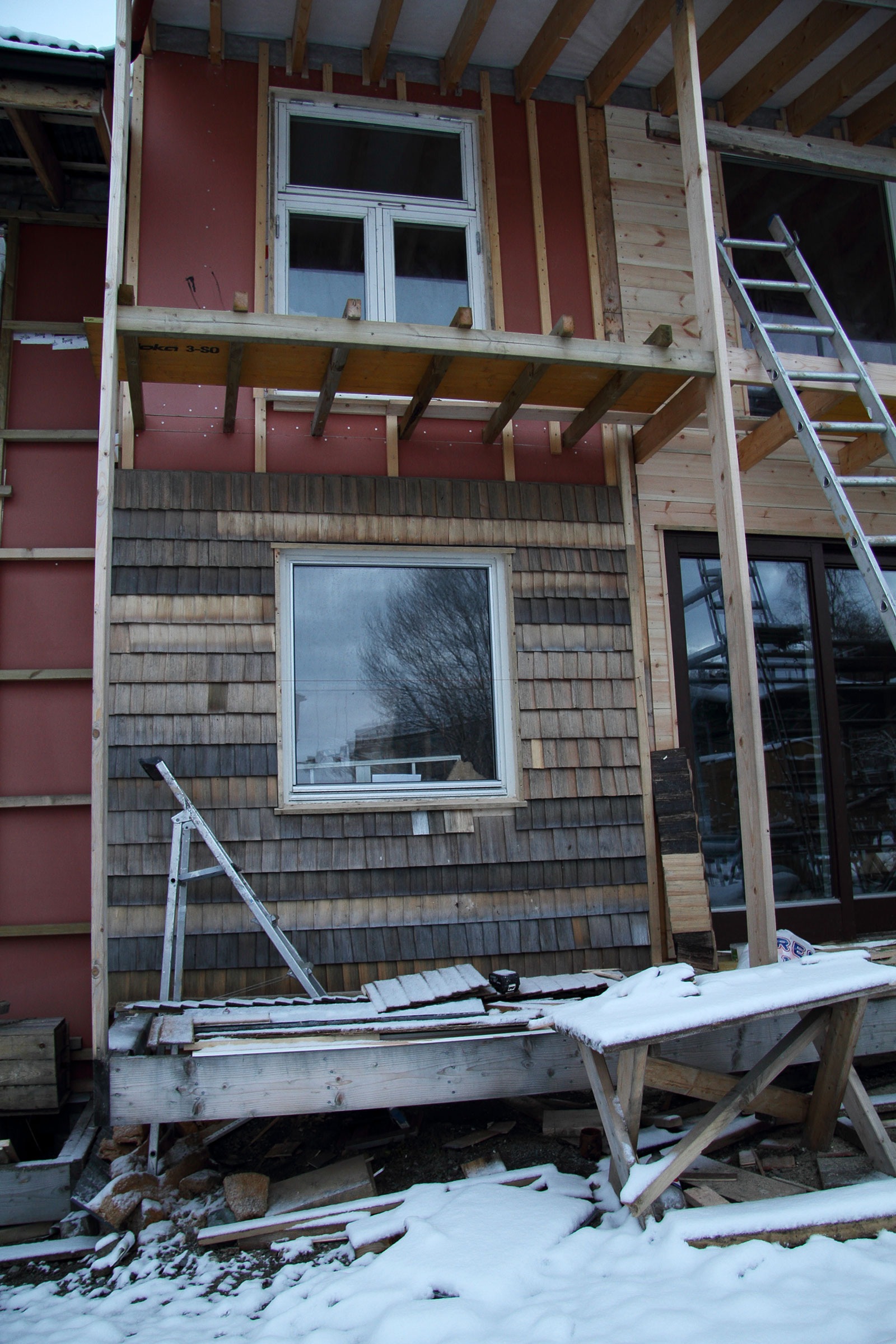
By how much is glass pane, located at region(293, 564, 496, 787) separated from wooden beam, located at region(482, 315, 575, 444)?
2.75 feet

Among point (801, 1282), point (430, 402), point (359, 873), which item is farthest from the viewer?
point (430, 402)

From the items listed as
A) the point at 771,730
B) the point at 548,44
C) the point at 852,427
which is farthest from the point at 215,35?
the point at 771,730

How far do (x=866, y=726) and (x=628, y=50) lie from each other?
14.3ft

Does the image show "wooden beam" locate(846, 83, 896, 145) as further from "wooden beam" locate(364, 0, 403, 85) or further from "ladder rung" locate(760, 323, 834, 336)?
"wooden beam" locate(364, 0, 403, 85)

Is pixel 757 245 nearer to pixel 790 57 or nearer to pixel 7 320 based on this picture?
pixel 790 57

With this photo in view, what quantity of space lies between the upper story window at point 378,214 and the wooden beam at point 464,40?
0.23m

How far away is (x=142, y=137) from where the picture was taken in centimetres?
517

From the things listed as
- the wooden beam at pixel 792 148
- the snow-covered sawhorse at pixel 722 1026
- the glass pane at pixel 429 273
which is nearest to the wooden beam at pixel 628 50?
the wooden beam at pixel 792 148

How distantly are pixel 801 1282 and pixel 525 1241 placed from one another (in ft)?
2.80

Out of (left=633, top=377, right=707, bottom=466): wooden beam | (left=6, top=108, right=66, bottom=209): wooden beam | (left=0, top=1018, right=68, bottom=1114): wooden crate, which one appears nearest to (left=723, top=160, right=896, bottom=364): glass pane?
(left=633, top=377, right=707, bottom=466): wooden beam

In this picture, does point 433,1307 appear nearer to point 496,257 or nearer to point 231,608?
point 231,608

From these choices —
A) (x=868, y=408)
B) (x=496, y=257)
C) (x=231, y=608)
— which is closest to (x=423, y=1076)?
(x=231, y=608)

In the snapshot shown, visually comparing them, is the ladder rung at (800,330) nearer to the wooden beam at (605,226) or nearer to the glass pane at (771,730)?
the wooden beam at (605,226)

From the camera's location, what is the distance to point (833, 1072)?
3.37 m
